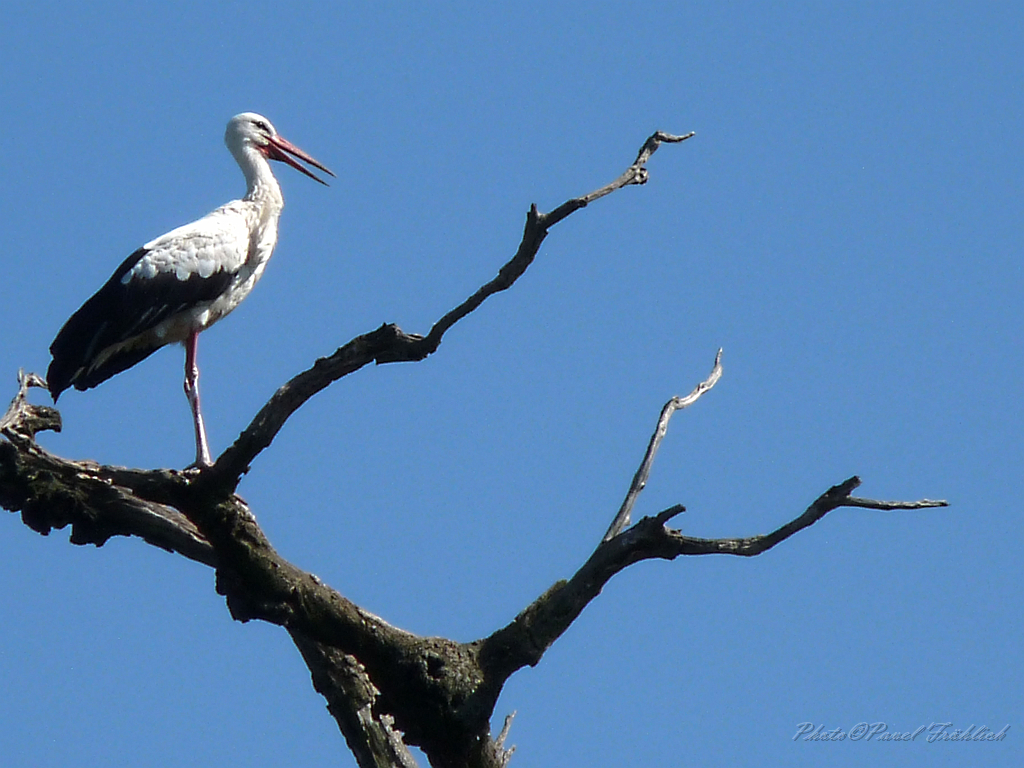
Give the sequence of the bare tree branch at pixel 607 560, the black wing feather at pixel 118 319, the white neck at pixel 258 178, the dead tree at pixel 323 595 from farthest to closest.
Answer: the white neck at pixel 258 178 < the black wing feather at pixel 118 319 < the dead tree at pixel 323 595 < the bare tree branch at pixel 607 560

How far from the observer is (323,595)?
680 cm

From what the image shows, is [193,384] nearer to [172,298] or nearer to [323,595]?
[172,298]

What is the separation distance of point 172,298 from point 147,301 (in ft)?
0.53

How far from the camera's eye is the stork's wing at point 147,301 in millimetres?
8336

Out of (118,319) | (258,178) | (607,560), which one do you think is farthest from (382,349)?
(258,178)

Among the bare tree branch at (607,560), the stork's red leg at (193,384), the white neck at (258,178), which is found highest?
the white neck at (258,178)

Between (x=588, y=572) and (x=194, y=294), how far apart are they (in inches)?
147

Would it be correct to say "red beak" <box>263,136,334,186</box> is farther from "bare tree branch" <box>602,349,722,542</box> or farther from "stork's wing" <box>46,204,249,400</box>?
"bare tree branch" <box>602,349,722,542</box>

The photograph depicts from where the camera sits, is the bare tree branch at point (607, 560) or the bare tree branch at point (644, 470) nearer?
the bare tree branch at point (607, 560)

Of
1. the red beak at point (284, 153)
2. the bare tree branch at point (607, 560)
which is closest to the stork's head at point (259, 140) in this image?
the red beak at point (284, 153)

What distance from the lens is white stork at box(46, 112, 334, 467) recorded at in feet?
27.5

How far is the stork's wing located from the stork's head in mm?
1288

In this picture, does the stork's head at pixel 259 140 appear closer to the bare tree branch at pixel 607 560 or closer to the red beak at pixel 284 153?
the red beak at pixel 284 153

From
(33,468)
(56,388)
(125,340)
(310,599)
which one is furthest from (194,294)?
(310,599)
